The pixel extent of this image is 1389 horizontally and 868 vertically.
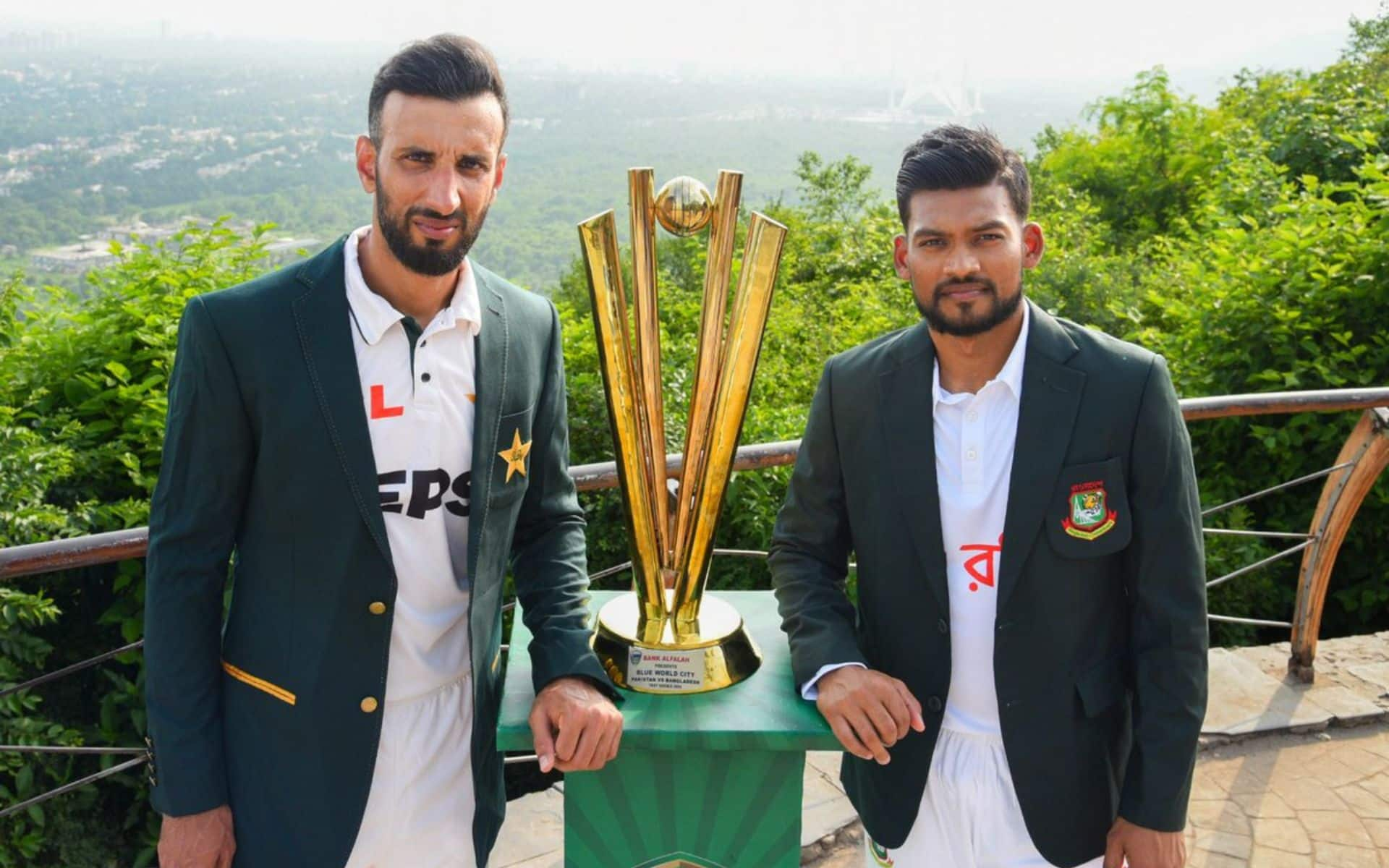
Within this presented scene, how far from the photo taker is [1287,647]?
3.80m

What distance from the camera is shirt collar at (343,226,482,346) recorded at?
1.81 m

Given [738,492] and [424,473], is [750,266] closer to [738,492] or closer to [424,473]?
[424,473]

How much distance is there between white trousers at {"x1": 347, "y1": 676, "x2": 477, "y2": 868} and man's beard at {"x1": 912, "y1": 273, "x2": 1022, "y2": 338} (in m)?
0.92

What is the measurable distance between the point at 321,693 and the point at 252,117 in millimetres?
13276

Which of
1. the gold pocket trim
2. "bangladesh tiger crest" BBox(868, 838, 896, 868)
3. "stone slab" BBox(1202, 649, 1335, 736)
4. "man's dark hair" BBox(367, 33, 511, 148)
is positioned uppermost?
"man's dark hair" BBox(367, 33, 511, 148)

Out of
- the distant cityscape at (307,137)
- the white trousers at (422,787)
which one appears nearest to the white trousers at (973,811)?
the white trousers at (422,787)

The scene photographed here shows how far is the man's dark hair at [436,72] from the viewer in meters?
1.75

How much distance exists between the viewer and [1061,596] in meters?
1.78

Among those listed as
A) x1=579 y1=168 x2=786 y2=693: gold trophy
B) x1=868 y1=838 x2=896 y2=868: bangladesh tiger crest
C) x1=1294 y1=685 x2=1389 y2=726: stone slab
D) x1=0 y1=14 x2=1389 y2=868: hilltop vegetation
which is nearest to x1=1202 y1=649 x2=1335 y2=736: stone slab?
x1=1294 y1=685 x2=1389 y2=726: stone slab

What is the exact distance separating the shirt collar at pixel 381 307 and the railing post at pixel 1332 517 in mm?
2654

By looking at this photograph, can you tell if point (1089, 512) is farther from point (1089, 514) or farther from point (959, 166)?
point (959, 166)

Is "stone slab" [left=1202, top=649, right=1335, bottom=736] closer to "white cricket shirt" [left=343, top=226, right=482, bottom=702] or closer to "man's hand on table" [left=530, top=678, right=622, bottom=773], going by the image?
"man's hand on table" [left=530, top=678, right=622, bottom=773]

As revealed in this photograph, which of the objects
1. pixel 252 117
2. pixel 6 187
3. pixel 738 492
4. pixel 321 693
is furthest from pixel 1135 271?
pixel 252 117

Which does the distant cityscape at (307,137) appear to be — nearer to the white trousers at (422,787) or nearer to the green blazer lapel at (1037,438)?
the white trousers at (422,787)
